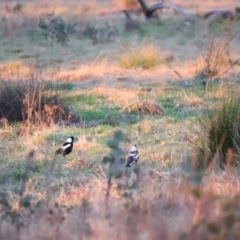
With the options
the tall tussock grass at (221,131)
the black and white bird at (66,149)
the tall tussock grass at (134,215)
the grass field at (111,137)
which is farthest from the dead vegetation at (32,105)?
the tall tussock grass at (134,215)

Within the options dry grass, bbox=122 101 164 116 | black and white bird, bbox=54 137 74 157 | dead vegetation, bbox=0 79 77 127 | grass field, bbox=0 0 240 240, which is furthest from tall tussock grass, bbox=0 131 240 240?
dry grass, bbox=122 101 164 116

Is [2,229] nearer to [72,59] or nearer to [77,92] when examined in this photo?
[77,92]

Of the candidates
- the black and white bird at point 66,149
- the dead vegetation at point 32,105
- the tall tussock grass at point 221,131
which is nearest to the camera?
the tall tussock grass at point 221,131

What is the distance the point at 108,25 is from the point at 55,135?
43.0ft

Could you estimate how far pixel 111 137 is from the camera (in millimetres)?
7902

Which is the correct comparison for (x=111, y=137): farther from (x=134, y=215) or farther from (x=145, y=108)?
(x=134, y=215)

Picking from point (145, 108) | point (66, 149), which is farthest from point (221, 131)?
point (145, 108)

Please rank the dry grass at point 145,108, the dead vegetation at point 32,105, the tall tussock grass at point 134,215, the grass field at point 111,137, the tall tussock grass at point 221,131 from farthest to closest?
the dry grass at point 145,108 < the dead vegetation at point 32,105 < the tall tussock grass at point 221,131 < the grass field at point 111,137 < the tall tussock grass at point 134,215

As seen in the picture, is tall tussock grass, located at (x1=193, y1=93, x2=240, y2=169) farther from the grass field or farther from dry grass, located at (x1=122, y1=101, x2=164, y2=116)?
dry grass, located at (x1=122, y1=101, x2=164, y2=116)

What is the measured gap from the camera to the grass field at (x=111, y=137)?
12.6ft

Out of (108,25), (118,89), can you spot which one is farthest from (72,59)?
(108,25)

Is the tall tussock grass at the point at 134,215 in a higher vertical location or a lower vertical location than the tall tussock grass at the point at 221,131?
higher

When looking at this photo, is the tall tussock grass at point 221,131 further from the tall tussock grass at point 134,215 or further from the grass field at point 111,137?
the tall tussock grass at point 134,215

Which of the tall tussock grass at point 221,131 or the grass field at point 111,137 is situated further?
the tall tussock grass at point 221,131
